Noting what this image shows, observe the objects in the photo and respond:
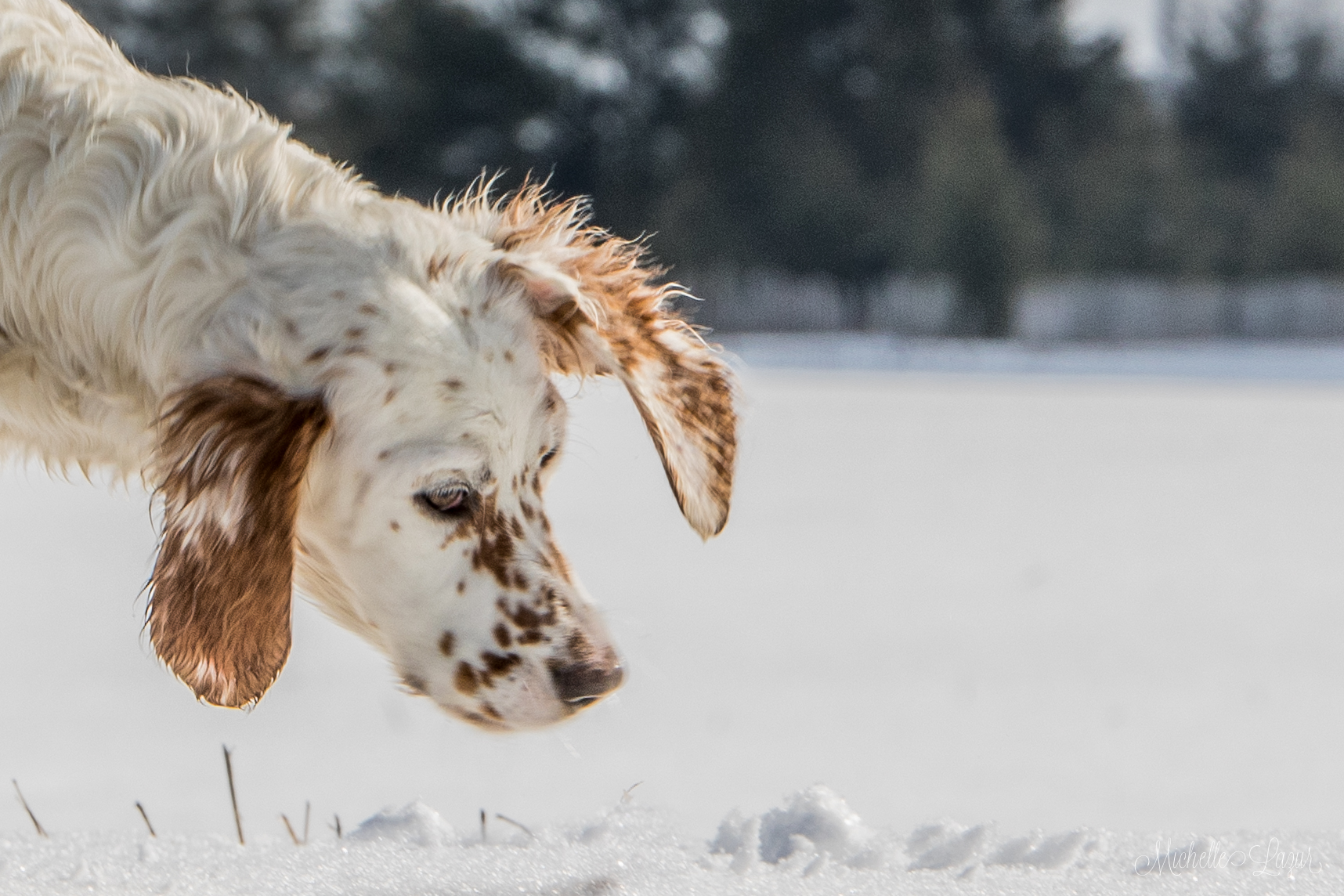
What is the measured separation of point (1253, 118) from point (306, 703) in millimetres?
34301

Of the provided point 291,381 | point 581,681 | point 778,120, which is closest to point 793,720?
point 581,681

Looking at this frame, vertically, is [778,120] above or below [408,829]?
above

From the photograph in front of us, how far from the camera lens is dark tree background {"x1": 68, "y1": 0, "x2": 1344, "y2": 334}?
95.9ft

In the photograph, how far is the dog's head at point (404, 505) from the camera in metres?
1.93

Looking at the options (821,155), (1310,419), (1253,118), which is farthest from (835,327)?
(1310,419)

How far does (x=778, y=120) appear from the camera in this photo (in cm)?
3147

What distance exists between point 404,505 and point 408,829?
0.61m

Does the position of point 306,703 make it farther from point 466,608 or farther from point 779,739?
point 466,608

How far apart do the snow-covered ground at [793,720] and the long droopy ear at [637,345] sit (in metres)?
0.17

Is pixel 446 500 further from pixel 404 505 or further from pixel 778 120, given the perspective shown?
pixel 778 120

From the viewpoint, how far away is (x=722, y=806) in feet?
9.82

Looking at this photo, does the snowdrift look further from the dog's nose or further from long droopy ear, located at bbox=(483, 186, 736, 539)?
long droopy ear, located at bbox=(483, 186, 736, 539)

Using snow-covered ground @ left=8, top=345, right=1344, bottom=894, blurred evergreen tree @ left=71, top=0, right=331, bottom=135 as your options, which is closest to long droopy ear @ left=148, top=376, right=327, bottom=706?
snow-covered ground @ left=8, top=345, right=1344, bottom=894

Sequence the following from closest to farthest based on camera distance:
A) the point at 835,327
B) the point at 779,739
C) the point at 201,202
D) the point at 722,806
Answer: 1. the point at 201,202
2. the point at 722,806
3. the point at 779,739
4. the point at 835,327
